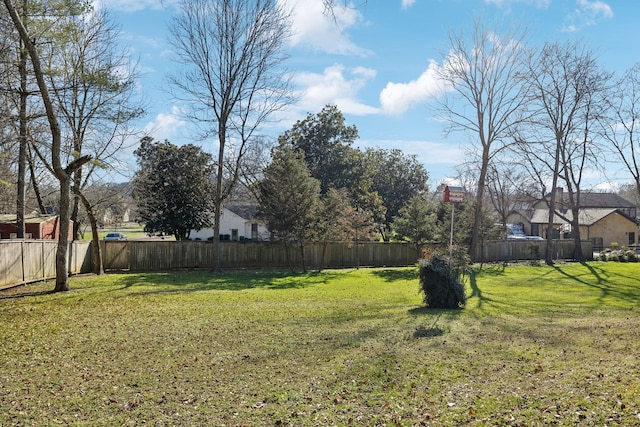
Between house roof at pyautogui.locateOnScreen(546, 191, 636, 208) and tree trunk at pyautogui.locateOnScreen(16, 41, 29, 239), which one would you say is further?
house roof at pyautogui.locateOnScreen(546, 191, 636, 208)

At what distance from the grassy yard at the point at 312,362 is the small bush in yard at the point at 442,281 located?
0.66 meters

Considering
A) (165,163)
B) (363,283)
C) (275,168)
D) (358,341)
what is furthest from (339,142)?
(358,341)

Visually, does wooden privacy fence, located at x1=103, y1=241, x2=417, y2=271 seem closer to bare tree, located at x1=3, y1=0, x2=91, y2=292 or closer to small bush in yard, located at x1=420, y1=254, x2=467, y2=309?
bare tree, located at x1=3, y1=0, x2=91, y2=292

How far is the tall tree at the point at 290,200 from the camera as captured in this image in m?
23.9

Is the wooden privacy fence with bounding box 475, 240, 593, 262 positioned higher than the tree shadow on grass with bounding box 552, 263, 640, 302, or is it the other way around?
the wooden privacy fence with bounding box 475, 240, 593, 262

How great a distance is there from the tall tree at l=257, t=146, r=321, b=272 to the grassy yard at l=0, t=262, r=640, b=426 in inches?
402

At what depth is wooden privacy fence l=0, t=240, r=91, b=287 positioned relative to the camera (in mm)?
15249

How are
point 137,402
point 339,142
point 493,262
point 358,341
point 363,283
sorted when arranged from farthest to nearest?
point 339,142 → point 493,262 → point 363,283 → point 358,341 → point 137,402

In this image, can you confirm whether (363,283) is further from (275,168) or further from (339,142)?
(339,142)

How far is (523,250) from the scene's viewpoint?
1361 inches

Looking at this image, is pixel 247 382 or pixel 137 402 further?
pixel 247 382

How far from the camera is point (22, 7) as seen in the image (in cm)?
1341

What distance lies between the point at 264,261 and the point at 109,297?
537 inches

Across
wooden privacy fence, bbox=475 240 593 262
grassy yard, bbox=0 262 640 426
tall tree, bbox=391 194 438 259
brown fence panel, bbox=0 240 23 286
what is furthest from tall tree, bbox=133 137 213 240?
wooden privacy fence, bbox=475 240 593 262
